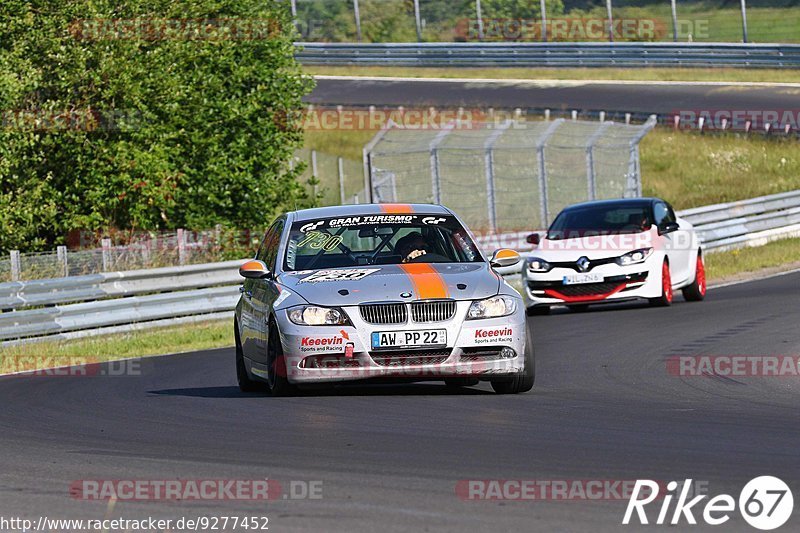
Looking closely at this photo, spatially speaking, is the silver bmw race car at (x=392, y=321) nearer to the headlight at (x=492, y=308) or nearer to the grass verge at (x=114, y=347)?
the headlight at (x=492, y=308)

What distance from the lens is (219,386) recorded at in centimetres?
1321

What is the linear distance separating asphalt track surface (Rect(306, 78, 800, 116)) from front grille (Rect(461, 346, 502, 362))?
31.2 meters

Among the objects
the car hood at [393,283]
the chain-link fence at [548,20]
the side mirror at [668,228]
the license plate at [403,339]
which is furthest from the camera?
the chain-link fence at [548,20]

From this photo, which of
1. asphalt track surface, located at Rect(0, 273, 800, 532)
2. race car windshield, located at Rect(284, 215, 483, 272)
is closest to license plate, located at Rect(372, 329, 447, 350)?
asphalt track surface, located at Rect(0, 273, 800, 532)

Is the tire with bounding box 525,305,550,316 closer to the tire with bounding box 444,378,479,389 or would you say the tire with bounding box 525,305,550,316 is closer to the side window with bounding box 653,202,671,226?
the side window with bounding box 653,202,671,226

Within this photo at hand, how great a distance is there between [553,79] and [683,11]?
4.95 meters

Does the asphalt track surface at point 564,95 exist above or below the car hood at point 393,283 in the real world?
below

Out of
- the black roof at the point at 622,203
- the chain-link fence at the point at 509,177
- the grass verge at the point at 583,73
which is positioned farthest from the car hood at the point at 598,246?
the grass verge at the point at 583,73

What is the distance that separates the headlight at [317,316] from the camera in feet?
34.9

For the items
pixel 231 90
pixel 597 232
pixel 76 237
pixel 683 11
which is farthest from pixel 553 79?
pixel 597 232

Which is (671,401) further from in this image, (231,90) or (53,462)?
(231,90)

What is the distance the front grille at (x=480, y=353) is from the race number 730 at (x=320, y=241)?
63.9 inches

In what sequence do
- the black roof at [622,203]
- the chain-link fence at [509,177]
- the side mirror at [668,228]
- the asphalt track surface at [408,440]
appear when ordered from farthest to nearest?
the chain-link fence at [509,177] → the black roof at [622,203] → the side mirror at [668,228] → the asphalt track surface at [408,440]

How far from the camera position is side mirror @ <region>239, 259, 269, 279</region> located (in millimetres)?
11508
